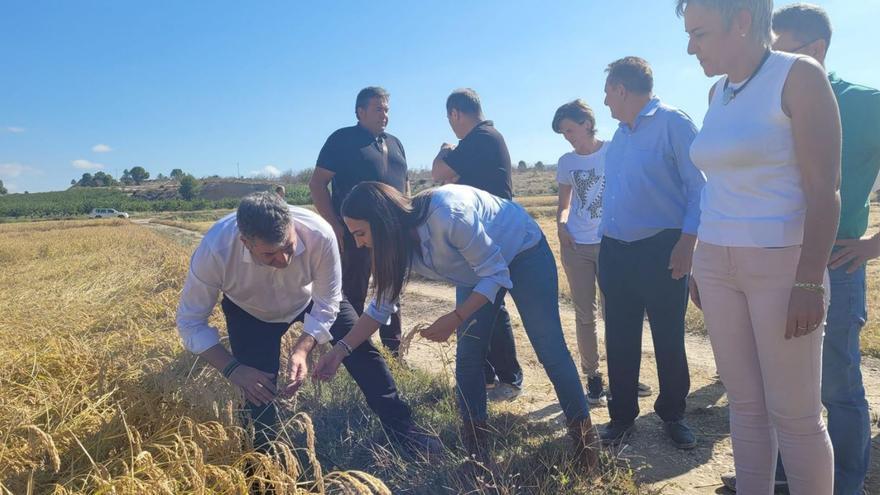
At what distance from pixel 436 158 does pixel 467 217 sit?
1.74 meters

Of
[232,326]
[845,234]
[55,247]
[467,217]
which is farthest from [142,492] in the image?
[55,247]

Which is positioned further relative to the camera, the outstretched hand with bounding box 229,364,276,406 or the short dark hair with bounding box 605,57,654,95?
the short dark hair with bounding box 605,57,654,95

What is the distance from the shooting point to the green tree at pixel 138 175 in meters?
121

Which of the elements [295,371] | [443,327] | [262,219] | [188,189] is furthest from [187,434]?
[188,189]

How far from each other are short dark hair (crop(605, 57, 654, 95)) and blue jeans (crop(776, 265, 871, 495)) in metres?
1.18

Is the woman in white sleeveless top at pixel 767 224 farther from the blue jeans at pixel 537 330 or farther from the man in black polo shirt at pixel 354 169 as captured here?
the man in black polo shirt at pixel 354 169

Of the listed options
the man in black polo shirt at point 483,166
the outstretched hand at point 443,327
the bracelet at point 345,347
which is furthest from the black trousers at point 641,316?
the bracelet at point 345,347

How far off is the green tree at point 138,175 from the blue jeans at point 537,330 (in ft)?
442

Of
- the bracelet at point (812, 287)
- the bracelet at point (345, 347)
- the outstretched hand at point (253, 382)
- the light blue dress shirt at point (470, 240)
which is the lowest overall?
the outstretched hand at point (253, 382)

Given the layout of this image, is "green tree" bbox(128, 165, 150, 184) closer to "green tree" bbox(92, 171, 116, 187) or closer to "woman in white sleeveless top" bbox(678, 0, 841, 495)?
"green tree" bbox(92, 171, 116, 187)

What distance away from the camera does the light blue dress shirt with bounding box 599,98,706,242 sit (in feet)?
8.47

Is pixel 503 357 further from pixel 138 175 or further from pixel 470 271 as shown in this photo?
pixel 138 175

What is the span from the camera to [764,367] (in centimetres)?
173

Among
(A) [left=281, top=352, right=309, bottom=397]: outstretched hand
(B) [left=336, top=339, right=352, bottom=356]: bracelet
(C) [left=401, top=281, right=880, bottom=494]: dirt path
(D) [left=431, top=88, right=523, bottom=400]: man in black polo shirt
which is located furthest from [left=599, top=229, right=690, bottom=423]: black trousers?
(A) [left=281, top=352, right=309, bottom=397]: outstretched hand
